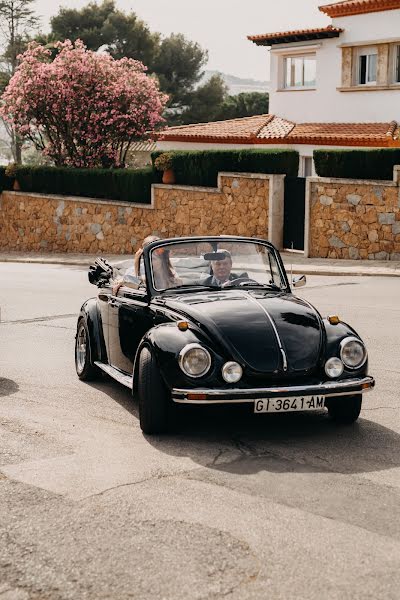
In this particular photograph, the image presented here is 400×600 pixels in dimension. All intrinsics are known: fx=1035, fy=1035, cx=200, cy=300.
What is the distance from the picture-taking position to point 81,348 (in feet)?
34.8

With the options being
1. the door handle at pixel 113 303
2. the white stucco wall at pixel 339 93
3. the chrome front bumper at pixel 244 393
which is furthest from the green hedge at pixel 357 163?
the chrome front bumper at pixel 244 393

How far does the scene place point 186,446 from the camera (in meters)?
7.78

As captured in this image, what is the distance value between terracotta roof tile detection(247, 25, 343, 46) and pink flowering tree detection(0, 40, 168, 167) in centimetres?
496

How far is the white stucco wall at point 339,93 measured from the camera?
3669 centimetres

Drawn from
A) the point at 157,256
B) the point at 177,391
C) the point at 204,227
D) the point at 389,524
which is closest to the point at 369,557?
the point at 389,524

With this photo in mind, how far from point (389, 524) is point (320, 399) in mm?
1968

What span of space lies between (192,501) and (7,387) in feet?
14.0

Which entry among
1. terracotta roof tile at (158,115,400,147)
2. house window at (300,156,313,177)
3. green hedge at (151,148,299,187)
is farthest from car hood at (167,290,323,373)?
house window at (300,156,313,177)

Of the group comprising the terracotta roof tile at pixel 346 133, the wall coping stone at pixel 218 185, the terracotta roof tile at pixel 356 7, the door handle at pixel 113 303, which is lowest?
the door handle at pixel 113 303

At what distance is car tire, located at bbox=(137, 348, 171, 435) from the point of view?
798 cm

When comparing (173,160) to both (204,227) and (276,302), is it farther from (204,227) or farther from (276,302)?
(276,302)

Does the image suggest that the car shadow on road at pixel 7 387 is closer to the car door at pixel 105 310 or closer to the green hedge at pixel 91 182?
the car door at pixel 105 310

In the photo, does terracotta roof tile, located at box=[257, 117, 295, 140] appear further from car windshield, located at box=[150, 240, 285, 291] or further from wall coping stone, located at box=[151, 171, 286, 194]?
car windshield, located at box=[150, 240, 285, 291]

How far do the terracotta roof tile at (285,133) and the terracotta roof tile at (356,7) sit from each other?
4.05m
